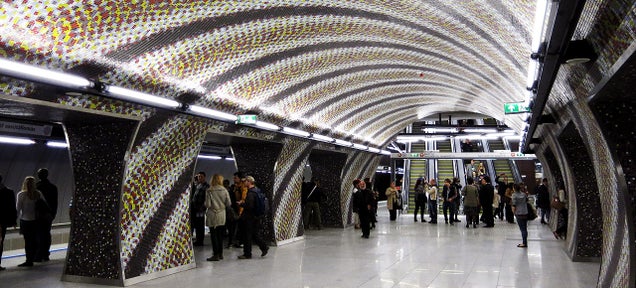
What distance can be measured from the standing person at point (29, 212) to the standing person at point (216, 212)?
282 centimetres

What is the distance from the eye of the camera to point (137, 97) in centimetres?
621

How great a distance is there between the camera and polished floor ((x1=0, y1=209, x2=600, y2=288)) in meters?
7.02

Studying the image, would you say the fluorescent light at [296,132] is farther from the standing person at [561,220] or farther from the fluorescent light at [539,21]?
the fluorescent light at [539,21]

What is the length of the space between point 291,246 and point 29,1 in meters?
7.91

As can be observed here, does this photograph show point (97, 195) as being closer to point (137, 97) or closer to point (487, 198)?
point (137, 97)

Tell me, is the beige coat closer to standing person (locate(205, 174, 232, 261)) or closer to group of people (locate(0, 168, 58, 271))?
standing person (locate(205, 174, 232, 261))

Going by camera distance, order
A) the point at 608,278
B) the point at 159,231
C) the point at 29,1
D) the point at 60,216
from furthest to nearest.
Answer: the point at 60,216, the point at 159,231, the point at 608,278, the point at 29,1

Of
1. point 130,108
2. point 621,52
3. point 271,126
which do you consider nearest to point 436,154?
point 271,126

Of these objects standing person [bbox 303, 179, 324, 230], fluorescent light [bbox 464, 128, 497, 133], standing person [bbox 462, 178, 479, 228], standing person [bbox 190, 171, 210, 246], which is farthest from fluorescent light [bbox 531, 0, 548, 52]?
fluorescent light [bbox 464, 128, 497, 133]

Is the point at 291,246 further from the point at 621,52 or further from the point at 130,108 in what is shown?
the point at 621,52

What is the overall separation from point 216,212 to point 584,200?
6.70 m

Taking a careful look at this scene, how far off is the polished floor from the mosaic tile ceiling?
281 cm

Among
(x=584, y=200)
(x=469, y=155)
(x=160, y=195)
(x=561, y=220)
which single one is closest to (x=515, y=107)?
(x=584, y=200)

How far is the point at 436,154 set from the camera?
76.3 ft
